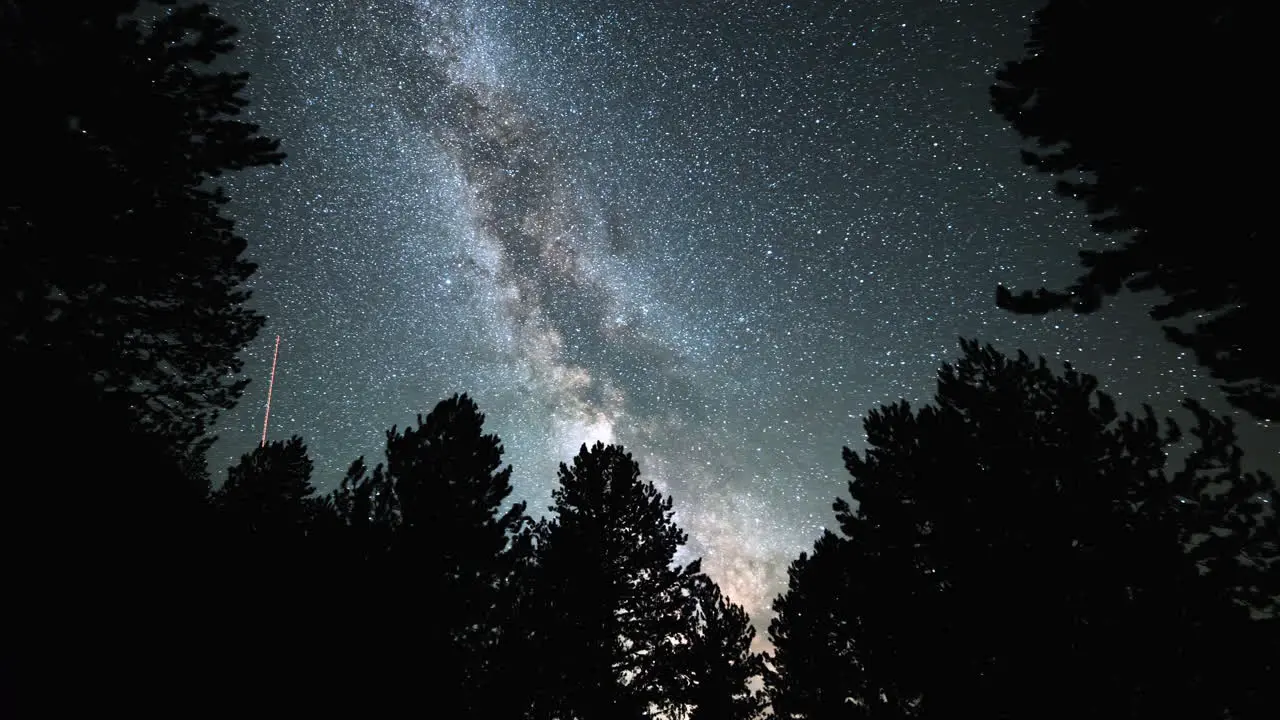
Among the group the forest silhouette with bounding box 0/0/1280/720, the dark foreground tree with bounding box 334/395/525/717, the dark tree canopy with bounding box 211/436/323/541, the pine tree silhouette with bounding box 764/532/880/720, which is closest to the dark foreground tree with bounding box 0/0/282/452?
the forest silhouette with bounding box 0/0/1280/720

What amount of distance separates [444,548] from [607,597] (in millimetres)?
4993

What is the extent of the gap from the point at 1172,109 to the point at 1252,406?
2.51 m

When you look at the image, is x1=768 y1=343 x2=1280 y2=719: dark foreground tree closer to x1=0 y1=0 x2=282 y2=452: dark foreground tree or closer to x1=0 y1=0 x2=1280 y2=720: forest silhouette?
x1=0 y1=0 x2=1280 y2=720: forest silhouette

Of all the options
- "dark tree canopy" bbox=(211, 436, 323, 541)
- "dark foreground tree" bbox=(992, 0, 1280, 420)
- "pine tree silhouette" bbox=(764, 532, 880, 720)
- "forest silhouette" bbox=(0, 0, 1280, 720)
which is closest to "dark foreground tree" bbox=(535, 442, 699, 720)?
"forest silhouette" bbox=(0, 0, 1280, 720)

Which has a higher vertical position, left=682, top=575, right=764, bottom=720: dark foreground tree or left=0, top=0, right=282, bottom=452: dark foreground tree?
left=0, top=0, right=282, bottom=452: dark foreground tree

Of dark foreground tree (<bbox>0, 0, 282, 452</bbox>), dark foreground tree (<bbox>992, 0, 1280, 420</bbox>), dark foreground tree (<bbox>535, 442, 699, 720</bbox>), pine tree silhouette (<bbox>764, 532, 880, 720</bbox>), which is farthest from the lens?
pine tree silhouette (<bbox>764, 532, 880, 720</bbox>)

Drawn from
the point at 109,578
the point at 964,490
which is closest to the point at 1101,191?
the point at 109,578

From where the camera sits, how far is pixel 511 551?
471 inches

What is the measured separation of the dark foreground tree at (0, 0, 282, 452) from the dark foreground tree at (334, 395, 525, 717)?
466cm

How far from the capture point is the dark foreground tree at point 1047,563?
25.5 ft

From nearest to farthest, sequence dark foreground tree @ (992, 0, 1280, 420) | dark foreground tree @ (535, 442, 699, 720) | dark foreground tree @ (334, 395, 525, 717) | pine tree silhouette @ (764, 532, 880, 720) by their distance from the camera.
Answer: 1. dark foreground tree @ (992, 0, 1280, 420)
2. dark foreground tree @ (334, 395, 525, 717)
3. dark foreground tree @ (535, 442, 699, 720)
4. pine tree silhouette @ (764, 532, 880, 720)

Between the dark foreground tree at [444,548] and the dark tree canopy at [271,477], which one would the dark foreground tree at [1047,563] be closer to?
the dark foreground tree at [444,548]

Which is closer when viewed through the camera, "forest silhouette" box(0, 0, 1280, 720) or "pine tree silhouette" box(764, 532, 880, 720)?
"forest silhouette" box(0, 0, 1280, 720)

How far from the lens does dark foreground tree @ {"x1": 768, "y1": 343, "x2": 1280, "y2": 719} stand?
25.5ft
